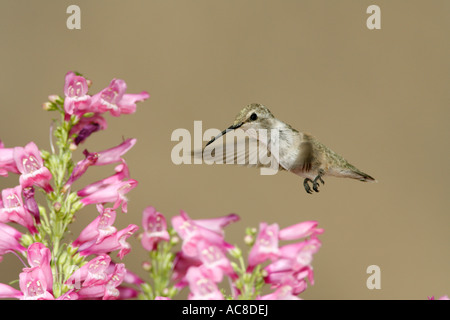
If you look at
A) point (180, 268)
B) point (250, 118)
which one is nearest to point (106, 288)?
point (180, 268)

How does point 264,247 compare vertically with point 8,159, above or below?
below

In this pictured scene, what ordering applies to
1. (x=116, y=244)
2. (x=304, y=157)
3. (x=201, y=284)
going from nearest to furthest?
(x=201, y=284)
(x=116, y=244)
(x=304, y=157)

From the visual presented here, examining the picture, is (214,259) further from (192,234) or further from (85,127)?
(85,127)

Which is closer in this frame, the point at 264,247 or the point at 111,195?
the point at 264,247

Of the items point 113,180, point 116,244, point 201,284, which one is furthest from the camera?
point 113,180
